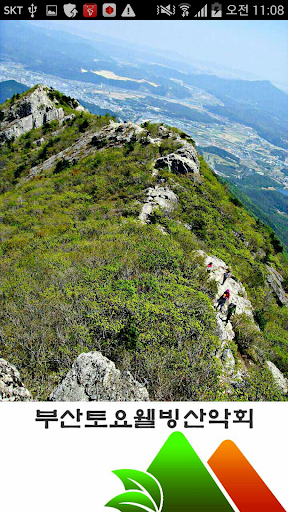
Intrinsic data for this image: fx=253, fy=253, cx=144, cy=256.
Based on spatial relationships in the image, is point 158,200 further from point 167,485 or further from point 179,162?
point 167,485

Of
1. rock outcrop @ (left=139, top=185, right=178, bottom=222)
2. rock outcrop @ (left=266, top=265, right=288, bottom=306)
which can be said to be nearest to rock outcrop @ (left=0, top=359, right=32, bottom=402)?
rock outcrop @ (left=139, top=185, right=178, bottom=222)

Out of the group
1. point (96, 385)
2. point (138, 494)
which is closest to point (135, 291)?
point (96, 385)

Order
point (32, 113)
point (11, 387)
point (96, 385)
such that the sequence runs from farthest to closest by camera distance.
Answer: point (32, 113) < point (96, 385) < point (11, 387)

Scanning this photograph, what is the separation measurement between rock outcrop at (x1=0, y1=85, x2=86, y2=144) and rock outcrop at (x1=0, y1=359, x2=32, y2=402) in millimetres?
72356

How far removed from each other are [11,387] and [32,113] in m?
76.7

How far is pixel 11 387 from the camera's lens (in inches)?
385

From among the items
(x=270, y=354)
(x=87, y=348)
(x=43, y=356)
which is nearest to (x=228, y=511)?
(x=87, y=348)

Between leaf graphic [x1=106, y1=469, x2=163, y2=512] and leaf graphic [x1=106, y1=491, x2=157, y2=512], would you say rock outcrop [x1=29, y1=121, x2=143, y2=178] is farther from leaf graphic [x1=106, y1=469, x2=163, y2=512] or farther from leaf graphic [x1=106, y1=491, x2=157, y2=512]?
leaf graphic [x1=106, y1=491, x2=157, y2=512]

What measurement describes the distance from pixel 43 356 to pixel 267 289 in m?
29.1

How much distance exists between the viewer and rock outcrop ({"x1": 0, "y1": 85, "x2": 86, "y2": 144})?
67312 mm

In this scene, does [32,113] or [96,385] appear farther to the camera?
[32,113]

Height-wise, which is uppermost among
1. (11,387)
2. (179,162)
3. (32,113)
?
(32,113)

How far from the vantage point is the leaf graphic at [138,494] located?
19.9 ft

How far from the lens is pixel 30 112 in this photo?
6812 centimetres
